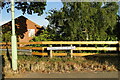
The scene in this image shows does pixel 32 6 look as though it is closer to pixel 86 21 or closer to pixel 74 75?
pixel 86 21

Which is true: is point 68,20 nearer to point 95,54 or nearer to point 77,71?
point 95,54

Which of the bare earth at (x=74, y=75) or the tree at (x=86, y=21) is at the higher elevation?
the tree at (x=86, y=21)

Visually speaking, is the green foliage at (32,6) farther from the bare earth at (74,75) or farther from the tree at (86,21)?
the bare earth at (74,75)

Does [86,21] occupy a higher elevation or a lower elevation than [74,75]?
higher

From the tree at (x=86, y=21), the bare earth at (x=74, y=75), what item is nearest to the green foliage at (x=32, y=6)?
the tree at (x=86, y=21)

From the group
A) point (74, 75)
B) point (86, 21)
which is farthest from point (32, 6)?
point (74, 75)

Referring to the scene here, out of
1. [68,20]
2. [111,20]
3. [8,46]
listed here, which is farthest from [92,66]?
[8,46]

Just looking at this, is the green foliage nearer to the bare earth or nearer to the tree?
the tree

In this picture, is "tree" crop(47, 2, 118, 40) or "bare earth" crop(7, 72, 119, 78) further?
"tree" crop(47, 2, 118, 40)

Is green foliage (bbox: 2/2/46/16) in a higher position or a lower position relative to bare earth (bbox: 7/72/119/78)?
higher

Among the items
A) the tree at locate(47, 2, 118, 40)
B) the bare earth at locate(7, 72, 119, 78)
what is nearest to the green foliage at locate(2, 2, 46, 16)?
the tree at locate(47, 2, 118, 40)

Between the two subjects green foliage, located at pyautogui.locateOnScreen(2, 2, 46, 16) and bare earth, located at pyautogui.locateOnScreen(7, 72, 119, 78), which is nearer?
bare earth, located at pyautogui.locateOnScreen(7, 72, 119, 78)

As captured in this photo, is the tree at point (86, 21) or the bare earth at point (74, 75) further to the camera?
the tree at point (86, 21)

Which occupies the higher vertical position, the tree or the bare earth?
the tree
